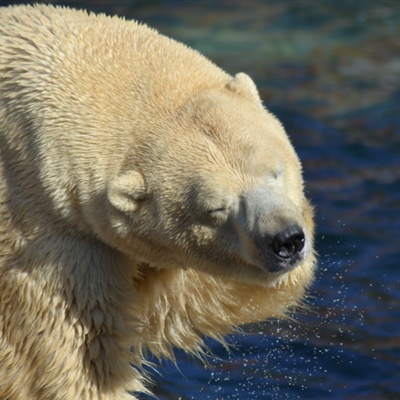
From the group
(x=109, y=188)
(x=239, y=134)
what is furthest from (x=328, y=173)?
(x=109, y=188)

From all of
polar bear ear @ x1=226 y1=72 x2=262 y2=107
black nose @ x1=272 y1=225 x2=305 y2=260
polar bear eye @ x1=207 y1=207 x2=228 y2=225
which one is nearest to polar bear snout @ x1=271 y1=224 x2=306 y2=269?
black nose @ x1=272 y1=225 x2=305 y2=260

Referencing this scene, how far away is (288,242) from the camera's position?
388 cm

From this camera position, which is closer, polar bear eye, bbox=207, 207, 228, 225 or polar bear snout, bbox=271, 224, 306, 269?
polar bear snout, bbox=271, 224, 306, 269

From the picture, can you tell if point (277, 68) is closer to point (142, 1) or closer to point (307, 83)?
point (307, 83)

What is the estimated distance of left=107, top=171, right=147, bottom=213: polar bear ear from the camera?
4.07 metres

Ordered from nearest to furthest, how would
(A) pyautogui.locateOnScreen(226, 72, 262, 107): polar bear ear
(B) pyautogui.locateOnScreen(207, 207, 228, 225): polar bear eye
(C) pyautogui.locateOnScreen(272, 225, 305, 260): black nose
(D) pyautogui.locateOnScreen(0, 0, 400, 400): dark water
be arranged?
(C) pyautogui.locateOnScreen(272, 225, 305, 260): black nose < (B) pyautogui.locateOnScreen(207, 207, 228, 225): polar bear eye < (A) pyautogui.locateOnScreen(226, 72, 262, 107): polar bear ear < (D) pyautogui.locateOnScreen(0, 0, 400, 400): dark water

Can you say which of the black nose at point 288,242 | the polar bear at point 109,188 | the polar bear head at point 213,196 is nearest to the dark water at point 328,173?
the polar bear at point 109,188

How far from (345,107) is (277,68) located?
1.09 meters

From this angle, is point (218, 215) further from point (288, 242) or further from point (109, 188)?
point (109, 188)

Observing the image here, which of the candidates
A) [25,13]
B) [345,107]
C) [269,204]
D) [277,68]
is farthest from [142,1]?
[269,204]

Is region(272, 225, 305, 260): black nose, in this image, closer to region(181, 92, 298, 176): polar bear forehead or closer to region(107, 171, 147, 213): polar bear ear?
region(181, 92, 298, 176): polar bear forehead

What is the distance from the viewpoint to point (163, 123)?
418 cm

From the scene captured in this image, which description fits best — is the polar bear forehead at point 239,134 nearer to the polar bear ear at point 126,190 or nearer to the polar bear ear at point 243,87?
the polar bear ear at point 243,87

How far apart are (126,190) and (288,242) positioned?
0.67m
